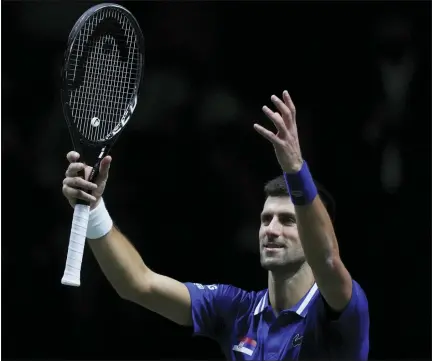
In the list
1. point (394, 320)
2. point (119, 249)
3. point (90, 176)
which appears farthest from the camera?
point (394, 320)

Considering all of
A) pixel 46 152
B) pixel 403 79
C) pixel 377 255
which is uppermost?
pixel 403 79

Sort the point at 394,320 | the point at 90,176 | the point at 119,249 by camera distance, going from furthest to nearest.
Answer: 1. the point at 394,320
2. the point at 119,249
3. the point at 90,176

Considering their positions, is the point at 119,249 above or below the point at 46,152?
below

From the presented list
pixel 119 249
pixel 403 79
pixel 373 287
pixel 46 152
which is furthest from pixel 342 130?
pixel 119 249

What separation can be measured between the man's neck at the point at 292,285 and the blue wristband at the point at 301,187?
0.62 meters

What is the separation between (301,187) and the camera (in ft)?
14.9

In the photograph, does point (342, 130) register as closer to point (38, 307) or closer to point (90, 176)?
point (38, 307)

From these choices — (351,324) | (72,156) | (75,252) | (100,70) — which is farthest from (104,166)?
(351,324)

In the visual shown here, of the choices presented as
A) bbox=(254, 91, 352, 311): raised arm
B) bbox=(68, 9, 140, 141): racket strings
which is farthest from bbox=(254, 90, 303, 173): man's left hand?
bbox=(68, 9, 140, 141): racket strings

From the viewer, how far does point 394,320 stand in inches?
271

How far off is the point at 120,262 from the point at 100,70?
2.77ft

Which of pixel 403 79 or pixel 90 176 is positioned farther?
pixel 403 79

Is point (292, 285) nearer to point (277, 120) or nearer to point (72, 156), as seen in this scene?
point (277, 120)

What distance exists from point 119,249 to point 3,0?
2.57 m
